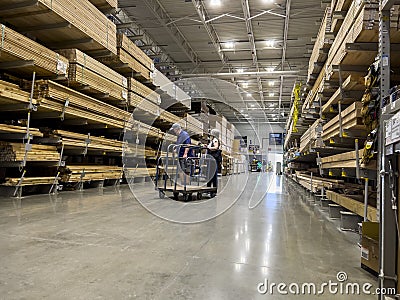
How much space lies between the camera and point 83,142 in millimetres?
7336

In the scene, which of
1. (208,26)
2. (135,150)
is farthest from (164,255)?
(208,26)

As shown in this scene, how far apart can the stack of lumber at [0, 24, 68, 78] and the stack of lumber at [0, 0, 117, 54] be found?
0.61 metres

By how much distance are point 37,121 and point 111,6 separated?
3495 mm

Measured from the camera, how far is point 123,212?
4.46 meters

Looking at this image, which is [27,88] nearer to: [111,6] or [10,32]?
[10,32]

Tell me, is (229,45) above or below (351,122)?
above

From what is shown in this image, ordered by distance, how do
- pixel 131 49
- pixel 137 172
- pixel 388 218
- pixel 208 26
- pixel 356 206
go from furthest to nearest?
pixel 208 26
pixel 137 172
pixel 131 49
pixel 356 206
pixel 388 218

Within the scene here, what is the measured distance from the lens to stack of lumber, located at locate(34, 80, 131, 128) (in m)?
5.74

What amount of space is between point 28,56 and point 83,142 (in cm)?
255

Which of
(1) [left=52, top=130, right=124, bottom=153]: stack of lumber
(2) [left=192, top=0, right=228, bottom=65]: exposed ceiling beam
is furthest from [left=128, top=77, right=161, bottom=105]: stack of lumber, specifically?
(2) [left=192, top=0, right=228, bottom=65]: exposed ceiling beam

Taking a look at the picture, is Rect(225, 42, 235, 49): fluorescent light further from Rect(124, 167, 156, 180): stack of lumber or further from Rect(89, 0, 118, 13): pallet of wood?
Rect(89, 0, 118, 13): pallet of wood
